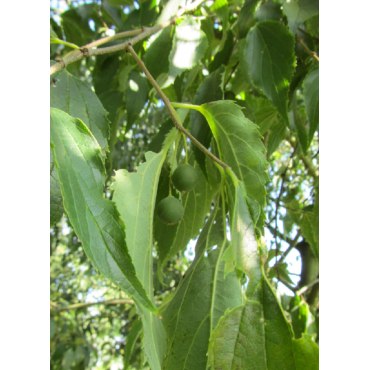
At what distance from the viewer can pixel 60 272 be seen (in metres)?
4.01

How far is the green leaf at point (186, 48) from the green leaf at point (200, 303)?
28 centimetres

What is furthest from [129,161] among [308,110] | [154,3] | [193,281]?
[193,281]

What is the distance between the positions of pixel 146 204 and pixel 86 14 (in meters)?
0.86

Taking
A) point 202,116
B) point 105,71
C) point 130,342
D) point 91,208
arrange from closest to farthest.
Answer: point 91,208 → point 202,116 → point 130,342 → point 105,71

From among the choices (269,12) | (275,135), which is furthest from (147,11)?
(275,135)

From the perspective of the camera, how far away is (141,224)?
17.6 inches

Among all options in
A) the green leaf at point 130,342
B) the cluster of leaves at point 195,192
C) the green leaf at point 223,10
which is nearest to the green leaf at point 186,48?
the cluster of leaves at point 195,192

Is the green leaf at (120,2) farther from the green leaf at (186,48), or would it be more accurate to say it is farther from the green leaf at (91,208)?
the green leaf at (91,208)

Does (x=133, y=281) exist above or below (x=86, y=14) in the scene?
below

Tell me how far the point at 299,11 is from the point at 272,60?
0.12 meters

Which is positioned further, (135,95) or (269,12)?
(135,95)

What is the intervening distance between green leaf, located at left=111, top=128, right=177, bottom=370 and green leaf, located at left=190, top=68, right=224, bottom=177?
159mm

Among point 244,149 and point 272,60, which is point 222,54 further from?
point 244,149

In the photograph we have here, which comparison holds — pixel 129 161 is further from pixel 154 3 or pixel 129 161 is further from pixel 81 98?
pixel 81 98
